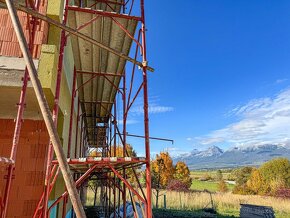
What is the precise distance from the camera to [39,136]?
5672 mm

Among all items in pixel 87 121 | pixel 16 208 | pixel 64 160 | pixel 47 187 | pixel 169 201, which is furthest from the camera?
pixel 169 201

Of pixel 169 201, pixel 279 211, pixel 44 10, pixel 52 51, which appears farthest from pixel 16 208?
pixel 279 211

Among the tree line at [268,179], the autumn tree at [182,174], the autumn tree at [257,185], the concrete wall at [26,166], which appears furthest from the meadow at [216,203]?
the concrete wall at [26,166]

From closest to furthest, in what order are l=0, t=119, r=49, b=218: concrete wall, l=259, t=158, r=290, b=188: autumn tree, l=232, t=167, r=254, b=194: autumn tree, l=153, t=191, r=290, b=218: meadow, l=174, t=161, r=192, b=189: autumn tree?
l=0, t=119, r=49, b=218: concrete wall, l=153, t=191, r=290, b=218: meadow, l=232, t=167, r=254, b=194: autumn tree, l=259, t=158, r=290, b=188: autumn tree, l=174, t=161, r=192, b=189: autumn tree

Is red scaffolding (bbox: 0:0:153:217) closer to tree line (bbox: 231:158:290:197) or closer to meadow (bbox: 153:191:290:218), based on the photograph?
meadow (bbox: 153:191:290:218)

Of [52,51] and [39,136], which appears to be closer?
[52,51]

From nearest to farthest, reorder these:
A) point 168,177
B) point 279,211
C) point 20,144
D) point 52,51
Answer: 1. point 52,51
2. point 20,144
3. point 279,211
4. point 168,177

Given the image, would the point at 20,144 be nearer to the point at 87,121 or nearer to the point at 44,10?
the point at 44,10

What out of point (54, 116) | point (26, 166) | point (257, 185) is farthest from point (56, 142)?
point (257, 185)

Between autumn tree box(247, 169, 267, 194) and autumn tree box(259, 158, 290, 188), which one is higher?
autumn tree box(259, 158, 290, 188)

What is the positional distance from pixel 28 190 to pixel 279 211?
25516mm

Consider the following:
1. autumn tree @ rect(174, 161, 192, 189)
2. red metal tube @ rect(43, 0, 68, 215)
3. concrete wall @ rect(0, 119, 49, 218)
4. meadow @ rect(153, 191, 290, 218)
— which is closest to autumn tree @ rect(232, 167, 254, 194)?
autumn tree @ rect(174, 161, 192, 189)

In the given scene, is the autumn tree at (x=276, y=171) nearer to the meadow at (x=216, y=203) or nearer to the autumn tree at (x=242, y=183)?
the autumn tree at (x=242, y=183)

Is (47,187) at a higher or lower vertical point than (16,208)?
higher
